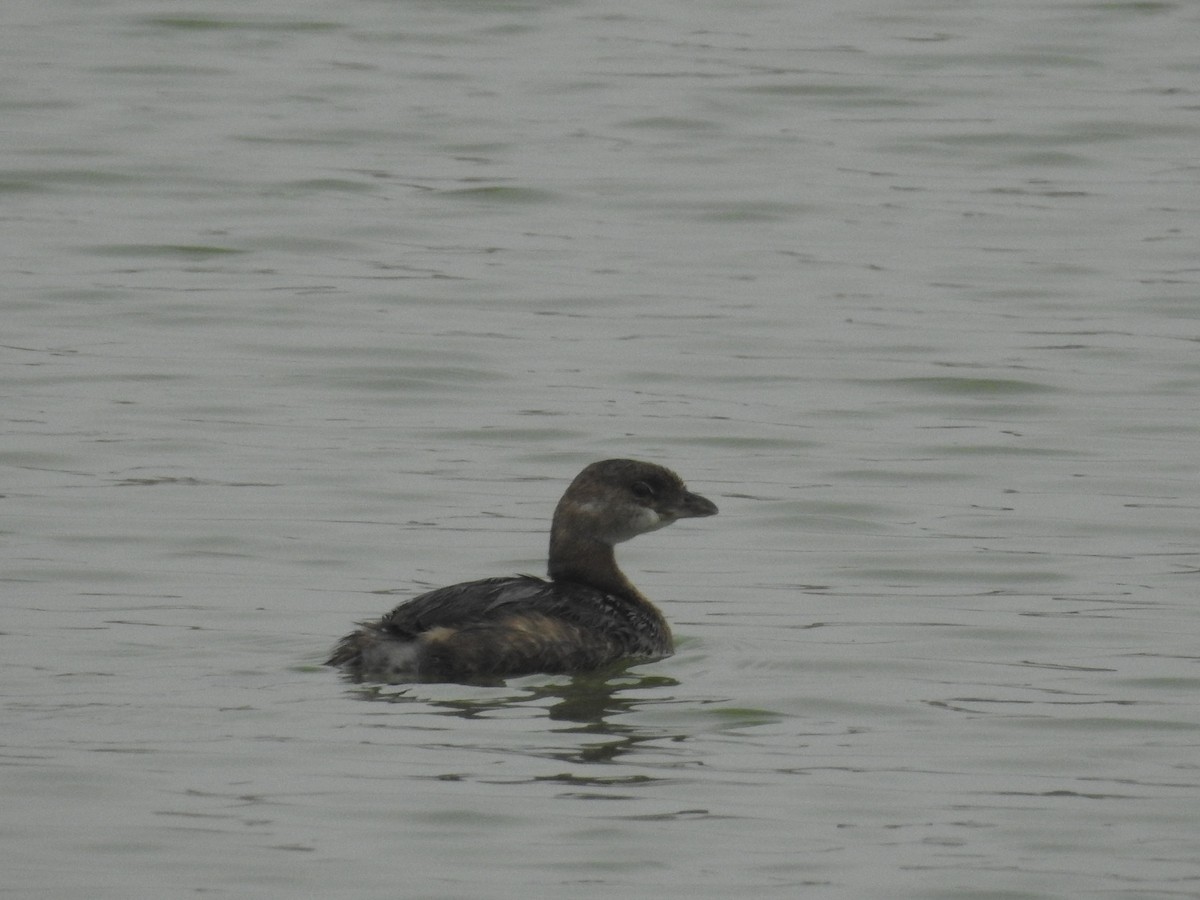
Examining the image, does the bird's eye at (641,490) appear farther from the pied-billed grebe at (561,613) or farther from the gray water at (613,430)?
the gray water at (613,430)

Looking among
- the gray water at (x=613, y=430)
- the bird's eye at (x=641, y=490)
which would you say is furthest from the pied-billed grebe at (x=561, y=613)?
the gray water at (x=613, y=430)

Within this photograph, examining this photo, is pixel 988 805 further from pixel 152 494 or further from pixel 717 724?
pixel 152 494

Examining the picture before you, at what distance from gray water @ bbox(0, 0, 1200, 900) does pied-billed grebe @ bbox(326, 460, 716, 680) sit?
0.13m

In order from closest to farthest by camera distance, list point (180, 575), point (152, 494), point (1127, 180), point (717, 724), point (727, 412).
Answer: point (717, 724) < point (180, 575) < point (152, 494) < point (727, 412) < point (1127, 180)

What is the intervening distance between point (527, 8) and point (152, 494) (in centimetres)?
1308

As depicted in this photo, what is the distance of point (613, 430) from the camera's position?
12516mm

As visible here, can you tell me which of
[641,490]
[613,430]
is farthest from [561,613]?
Result: [613,430]

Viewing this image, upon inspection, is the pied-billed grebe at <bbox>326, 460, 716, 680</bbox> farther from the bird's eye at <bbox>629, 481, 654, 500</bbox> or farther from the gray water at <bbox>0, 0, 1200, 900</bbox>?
the gray water at <bbox>0, 0, 1200, 900</bbox>

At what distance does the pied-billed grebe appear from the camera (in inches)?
329

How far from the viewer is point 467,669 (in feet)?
27.6

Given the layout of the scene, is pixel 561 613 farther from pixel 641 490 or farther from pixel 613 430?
pixel 613 430

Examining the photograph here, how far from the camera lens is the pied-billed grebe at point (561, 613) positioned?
836cm

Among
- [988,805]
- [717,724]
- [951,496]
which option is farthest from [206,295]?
[988,805]

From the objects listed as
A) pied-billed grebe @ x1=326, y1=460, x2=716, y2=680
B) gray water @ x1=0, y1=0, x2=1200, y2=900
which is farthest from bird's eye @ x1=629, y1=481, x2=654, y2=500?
gray water @ x1=0, y1=0, x2=1200, y2=900
